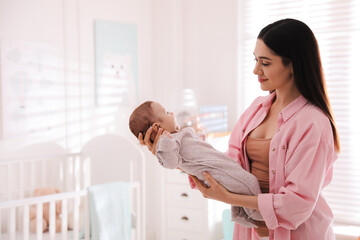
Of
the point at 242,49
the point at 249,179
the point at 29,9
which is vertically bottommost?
the point at 249,179

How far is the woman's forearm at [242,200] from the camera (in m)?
1.20

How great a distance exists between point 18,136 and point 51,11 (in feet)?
2.89

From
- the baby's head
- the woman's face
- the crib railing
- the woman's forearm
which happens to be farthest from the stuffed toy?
the woman's face

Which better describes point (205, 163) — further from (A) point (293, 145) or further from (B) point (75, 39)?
(B) point (75, 39)

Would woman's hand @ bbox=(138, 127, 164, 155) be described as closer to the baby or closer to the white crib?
the baby

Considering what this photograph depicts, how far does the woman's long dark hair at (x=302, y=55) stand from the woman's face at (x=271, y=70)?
2 centimetres

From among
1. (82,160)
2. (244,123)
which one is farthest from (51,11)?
(244,123)

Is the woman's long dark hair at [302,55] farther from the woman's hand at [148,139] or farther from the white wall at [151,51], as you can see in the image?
the white wall at [151,51]

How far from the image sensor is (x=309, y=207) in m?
1.13

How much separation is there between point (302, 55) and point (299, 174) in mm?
349

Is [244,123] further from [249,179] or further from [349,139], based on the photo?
[349,139]

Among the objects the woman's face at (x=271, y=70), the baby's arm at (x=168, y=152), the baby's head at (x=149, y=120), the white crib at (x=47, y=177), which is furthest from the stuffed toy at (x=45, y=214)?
the woman's face at (x=271, y=70)

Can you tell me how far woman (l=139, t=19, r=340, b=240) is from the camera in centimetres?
113

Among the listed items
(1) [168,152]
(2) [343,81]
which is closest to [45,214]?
(1) [168,152]
